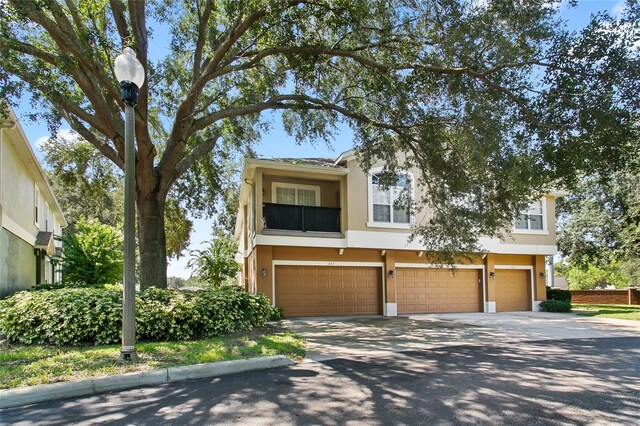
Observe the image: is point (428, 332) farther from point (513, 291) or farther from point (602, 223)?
point (602, 223)

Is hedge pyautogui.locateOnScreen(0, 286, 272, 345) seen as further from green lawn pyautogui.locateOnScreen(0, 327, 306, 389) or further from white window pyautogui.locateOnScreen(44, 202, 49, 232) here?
white window pyautogui.locateOnScreen(44, 202, 49, 232)

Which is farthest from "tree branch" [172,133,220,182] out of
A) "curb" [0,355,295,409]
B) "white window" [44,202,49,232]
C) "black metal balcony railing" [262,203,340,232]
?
"white window" [44,202,49,232]

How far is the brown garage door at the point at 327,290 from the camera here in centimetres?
1648

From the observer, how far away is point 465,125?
31.8ft

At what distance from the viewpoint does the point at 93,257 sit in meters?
15.2

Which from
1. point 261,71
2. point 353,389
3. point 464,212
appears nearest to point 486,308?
point 464,212

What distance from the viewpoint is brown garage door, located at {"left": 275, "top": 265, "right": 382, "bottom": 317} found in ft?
54.1

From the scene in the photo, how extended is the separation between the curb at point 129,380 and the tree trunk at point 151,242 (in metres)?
4.62

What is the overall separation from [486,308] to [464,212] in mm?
9028

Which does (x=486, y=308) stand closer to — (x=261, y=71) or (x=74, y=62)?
(x=261, y=71)

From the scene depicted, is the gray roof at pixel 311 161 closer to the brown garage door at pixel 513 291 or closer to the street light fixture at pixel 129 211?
the street light fixture at pixel 129 211

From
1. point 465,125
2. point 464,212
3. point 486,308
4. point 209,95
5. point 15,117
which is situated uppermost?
point 209,95

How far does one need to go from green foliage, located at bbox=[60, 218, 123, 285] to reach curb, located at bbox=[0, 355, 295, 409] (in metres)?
10.4

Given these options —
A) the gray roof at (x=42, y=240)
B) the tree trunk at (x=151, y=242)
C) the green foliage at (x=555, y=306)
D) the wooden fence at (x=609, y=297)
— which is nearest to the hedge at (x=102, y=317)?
the tree trunk at (x=151, y=242)
